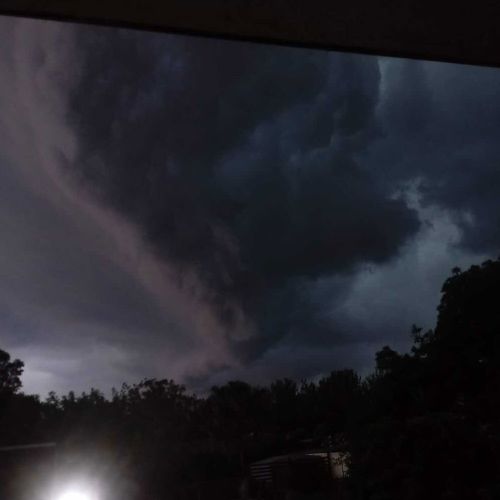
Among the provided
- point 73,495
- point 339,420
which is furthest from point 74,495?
point 339,420

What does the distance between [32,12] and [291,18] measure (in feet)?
1.98

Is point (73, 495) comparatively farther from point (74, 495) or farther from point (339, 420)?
point (339, 420)

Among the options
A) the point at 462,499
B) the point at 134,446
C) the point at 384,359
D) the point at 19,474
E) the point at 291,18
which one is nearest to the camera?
the point at 291,18

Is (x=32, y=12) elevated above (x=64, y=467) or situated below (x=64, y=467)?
above

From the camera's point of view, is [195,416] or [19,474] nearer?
[19,474]

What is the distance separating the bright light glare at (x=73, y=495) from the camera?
11.0 ft

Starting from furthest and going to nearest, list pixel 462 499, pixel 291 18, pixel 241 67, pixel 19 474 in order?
pixel 462 499
pixel 241 67
pixel 19 474
pixel 291 18

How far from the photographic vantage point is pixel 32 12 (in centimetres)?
141

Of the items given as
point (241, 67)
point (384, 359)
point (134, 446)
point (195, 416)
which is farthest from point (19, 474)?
point (195, 416)

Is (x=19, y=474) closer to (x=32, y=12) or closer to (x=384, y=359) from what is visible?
(x=32, y=12)

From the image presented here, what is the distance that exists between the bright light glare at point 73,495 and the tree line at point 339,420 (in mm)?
328

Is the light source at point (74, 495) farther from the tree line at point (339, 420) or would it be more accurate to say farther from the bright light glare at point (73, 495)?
the tree line at point (339, 420)

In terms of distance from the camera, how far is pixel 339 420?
23.9 meters

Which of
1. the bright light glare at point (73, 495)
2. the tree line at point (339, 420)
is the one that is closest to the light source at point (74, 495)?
the bright light glare at point (73, 495)
